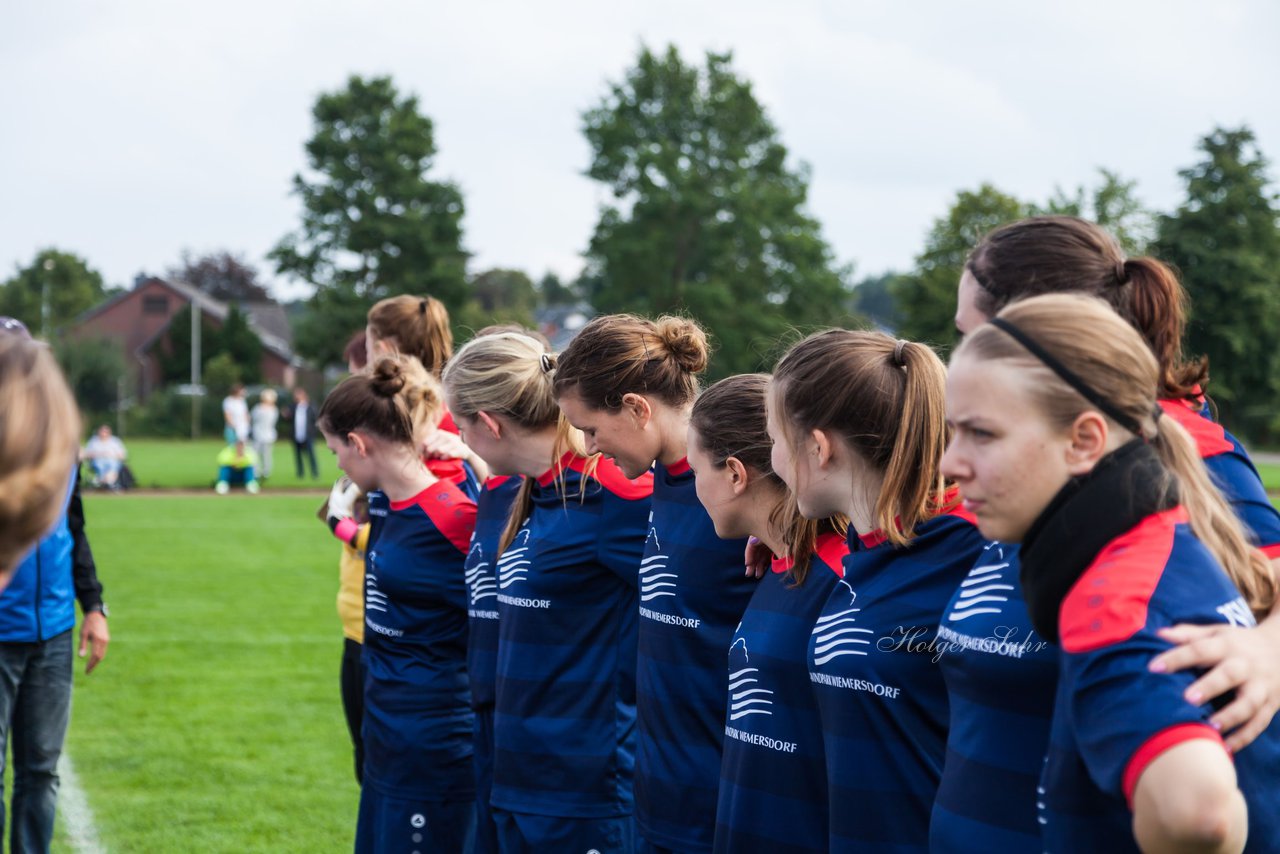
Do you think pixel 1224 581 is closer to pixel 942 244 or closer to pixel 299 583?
pixel 299 583

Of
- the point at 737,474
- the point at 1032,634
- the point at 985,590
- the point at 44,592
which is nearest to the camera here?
the point at 1032,634

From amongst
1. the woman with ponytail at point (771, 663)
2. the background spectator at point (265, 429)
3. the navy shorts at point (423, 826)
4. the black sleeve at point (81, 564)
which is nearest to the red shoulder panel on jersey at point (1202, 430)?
the woman with ponytail at point (771, 663)

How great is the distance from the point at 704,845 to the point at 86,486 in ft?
87.3

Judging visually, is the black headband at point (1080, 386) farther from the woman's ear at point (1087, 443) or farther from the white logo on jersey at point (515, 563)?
the white logo on jersey at point (515, 563)

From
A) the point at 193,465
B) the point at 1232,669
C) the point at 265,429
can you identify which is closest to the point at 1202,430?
the point at 1232,669

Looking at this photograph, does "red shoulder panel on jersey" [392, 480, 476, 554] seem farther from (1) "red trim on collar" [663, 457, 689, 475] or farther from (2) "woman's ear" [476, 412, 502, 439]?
(1) "red trim on collar" [663, 457, 689, 475]

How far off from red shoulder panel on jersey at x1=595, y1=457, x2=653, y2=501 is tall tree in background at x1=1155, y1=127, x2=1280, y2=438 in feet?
119

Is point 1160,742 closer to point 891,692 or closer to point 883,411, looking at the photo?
point 891,692

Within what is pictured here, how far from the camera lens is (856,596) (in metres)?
2.67

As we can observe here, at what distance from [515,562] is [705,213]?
48.4m

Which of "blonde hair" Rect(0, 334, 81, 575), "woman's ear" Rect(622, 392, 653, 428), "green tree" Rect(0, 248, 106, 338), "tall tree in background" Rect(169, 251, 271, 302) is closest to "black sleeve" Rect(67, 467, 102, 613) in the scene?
"woman's ear" Rect(622, 392, 653, 428)

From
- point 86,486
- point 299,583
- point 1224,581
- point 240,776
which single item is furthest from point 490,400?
point 86,486

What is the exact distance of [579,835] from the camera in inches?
151

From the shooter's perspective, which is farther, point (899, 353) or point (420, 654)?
A: point (420, 654)
